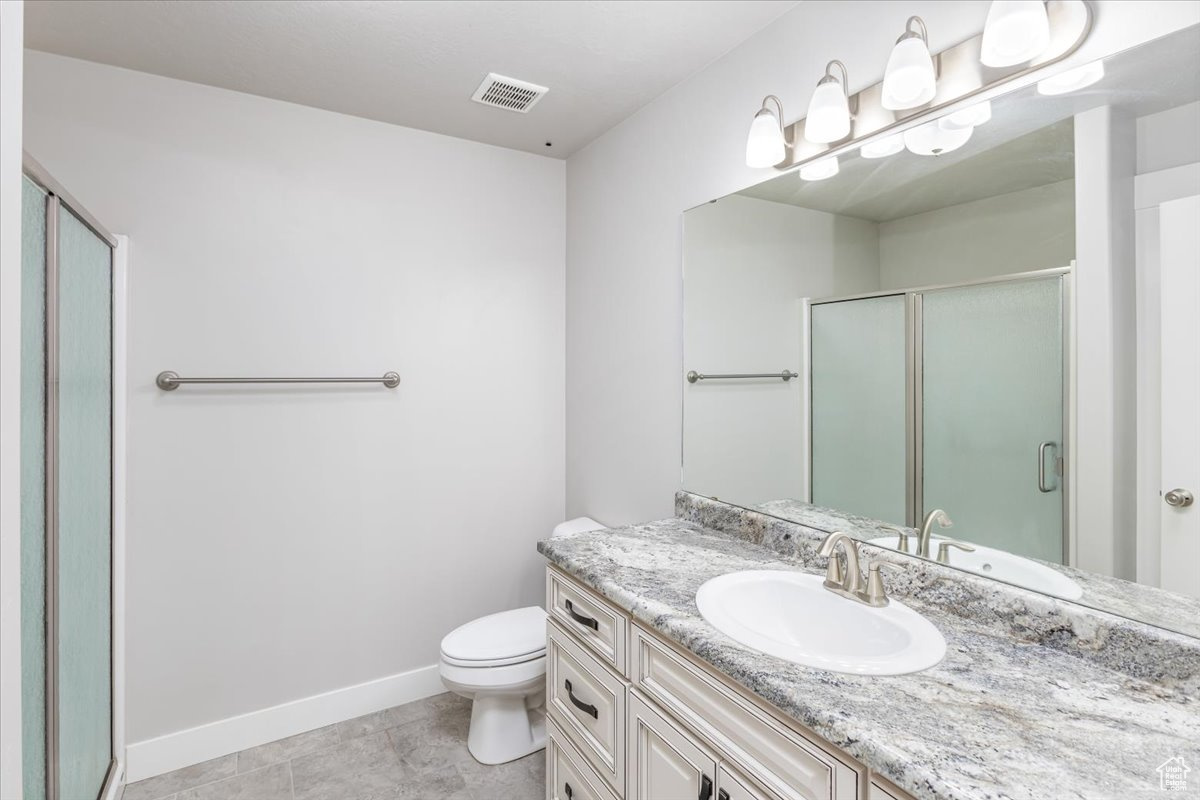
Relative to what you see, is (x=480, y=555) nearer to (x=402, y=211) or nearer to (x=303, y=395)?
(x=303, y=395)

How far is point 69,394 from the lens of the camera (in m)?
1.37

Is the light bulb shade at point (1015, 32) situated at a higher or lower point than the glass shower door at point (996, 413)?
higher

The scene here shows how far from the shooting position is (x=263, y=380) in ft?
6.77

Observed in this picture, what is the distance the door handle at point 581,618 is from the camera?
4.66 ft

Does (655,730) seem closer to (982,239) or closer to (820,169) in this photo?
(982,239)

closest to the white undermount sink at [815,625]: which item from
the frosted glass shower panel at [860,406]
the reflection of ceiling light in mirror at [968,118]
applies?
the frosted glass shower panel at [860,406]

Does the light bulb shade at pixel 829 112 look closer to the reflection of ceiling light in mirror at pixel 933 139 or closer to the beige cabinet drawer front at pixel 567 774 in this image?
the reflection of ceiling light in mirror at pixel 933 139

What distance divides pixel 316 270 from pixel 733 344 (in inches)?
60.0

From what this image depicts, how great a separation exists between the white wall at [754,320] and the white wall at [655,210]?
10 cm

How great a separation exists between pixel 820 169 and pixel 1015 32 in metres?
0.48

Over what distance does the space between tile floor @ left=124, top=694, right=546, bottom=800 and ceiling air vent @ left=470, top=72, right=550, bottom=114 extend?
7.50 ft

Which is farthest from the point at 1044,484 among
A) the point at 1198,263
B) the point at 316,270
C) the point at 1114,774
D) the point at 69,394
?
the point at 316,270

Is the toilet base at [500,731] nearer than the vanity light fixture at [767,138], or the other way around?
the vanity light fixture at [767,138]

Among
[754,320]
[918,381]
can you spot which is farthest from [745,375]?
[918,381]
